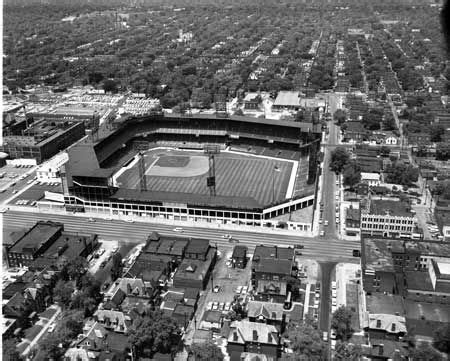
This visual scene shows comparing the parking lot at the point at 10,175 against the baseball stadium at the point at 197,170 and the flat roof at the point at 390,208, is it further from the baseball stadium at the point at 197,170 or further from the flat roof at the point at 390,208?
the flat roof at the point at 390,208

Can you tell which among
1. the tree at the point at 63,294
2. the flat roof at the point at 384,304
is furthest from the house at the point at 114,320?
the flat roof at the point at 384,304

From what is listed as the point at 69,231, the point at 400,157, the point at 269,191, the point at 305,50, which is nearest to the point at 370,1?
the point at 305,50

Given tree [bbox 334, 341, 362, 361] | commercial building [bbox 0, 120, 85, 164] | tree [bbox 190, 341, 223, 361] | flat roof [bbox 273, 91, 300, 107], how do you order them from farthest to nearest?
flat roof [bbox 273, 91, 300, 107], commercial building [bbox 0, 120, 85, 164], tree [bbox 334, 341, 362, 361], tree [bbox 190, 341, 223, 361]

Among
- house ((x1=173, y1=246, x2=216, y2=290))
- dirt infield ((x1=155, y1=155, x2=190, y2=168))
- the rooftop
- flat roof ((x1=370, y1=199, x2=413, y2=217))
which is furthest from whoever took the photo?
dirt infield ((x1=155, y1=155, x2=190, y2=168))

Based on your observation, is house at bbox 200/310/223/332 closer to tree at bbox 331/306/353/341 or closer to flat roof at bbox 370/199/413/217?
tree at bbox 331/306/353/341

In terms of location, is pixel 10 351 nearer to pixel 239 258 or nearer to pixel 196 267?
pixel 196 267

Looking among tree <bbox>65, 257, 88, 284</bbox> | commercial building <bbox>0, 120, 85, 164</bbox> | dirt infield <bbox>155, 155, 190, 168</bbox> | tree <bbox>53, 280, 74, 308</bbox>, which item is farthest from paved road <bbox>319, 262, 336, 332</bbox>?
commercial building <bbox>0, 120, 85, 164</bbox>
